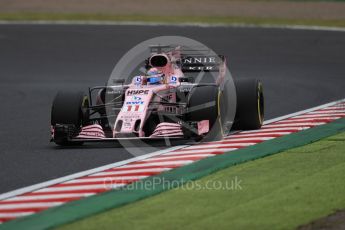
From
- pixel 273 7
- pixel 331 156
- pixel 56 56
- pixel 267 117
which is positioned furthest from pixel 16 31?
pixel 331 156

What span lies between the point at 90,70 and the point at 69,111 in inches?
477

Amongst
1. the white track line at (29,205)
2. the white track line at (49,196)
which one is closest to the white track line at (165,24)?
the white track line at (49,196)

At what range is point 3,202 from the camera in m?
11.5

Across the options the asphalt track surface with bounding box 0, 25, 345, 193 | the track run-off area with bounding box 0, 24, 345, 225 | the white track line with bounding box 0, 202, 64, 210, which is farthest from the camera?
the asphalt track surface with bounding box 0, 25, 345, 193

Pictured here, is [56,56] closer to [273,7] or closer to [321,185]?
[273,7]

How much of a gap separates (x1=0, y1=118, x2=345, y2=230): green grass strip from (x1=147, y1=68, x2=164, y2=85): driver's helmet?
215cm

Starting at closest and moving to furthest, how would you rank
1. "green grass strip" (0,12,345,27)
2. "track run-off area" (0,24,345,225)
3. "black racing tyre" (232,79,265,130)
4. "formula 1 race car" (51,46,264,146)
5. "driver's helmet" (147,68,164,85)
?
"track run-off area" (0,24,345,225) < "formula 1 race car" (51,46,264,146) < "driver's helmet" (147,68,164,85) < "black racing tyre" (232,79,265,130) < "green grass strip" (0,12,345,27)

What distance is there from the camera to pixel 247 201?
10.9 metres

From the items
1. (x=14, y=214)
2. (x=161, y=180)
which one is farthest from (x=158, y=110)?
(x=14, y=214)

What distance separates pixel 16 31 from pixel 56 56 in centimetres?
586

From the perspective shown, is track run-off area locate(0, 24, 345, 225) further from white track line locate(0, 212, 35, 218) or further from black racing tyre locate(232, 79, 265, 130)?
black racing tyre locate(232, 79, 265, 130)

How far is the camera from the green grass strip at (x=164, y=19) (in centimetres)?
3772

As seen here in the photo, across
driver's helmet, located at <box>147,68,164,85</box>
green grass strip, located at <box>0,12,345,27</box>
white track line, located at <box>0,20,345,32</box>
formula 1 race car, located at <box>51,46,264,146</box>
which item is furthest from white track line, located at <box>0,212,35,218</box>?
green grass strip, located at <box>0,12,345,27</box>

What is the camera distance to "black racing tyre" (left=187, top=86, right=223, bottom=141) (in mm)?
15172
